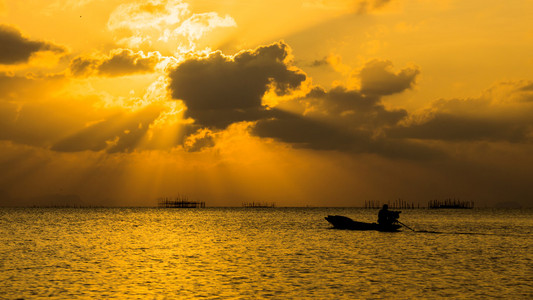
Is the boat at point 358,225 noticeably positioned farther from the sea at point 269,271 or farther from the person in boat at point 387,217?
the sea at point 269,271

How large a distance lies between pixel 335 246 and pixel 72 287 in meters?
31.3

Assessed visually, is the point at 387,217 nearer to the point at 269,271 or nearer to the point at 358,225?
the point at 358,225

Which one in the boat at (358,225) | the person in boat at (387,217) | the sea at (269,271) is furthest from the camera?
the boat at (358,225)

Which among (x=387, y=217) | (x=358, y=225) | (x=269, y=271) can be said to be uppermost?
(x=387, y=217)

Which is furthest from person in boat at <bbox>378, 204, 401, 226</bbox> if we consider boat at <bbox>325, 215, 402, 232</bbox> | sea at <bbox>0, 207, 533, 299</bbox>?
sea at <bbox>0, 207, 533, 299</bbox>

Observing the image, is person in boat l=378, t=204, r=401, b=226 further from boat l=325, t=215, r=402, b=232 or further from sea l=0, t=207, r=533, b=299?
sea l=0, t=207, r=533, b=299

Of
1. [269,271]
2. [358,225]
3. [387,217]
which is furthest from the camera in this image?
[358,225]

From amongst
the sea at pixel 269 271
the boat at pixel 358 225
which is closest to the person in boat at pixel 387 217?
the boat at pixel 358 225

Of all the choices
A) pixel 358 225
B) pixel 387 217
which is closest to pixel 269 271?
pixel 387 217

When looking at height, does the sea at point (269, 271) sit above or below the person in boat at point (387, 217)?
below

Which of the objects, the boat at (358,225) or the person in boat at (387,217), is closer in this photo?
the person in boat at (387,217)

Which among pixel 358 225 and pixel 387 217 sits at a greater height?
pixel 387 217

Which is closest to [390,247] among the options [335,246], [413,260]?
[335,246]

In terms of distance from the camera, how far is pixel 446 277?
37.2 metres
